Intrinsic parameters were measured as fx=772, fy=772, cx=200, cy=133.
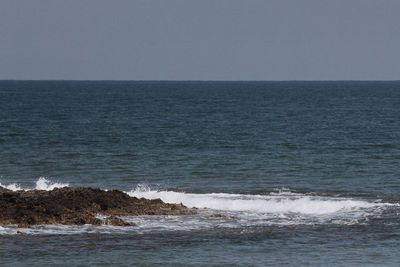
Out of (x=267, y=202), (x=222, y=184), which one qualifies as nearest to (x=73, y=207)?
(x=267, y=202)

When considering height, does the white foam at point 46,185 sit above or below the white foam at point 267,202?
above

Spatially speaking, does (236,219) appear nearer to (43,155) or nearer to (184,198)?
(184,198)

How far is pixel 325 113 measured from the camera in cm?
10175

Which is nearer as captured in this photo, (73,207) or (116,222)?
(116,222)

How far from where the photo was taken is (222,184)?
126 feet

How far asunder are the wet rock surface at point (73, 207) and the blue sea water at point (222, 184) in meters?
0.63

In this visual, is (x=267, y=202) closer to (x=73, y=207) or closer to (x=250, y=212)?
(x=250, y=212)

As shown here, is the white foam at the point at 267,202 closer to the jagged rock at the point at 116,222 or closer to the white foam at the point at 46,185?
the jagged rock at the point at 116,222

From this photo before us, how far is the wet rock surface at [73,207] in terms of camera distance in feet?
85.6

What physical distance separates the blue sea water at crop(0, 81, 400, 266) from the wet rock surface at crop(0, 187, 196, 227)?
0.63 metres

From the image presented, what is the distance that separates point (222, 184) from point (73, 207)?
1257cm

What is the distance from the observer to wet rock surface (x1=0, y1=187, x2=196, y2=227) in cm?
2609

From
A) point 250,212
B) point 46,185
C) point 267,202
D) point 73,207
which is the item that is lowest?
point 250,212

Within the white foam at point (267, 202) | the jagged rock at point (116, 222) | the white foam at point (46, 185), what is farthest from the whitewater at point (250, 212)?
the white foam at point (46, 185)
